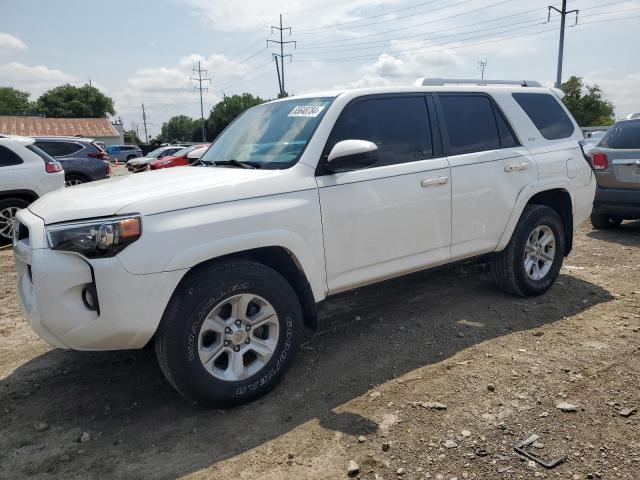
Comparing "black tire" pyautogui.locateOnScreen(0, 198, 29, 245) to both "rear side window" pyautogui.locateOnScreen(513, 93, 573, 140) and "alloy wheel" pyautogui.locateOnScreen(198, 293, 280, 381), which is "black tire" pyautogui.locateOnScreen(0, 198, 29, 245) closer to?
"alloy wheel" pyautogui.locateOnScreen(198, 293, 280, 381)

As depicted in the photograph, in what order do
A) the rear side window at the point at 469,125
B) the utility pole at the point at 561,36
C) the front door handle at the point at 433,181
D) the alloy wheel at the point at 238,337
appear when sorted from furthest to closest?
the utility pole at the point at 561,36 → the rear side window at the point at 469,125 → the front door handle at the point at 433,181 → the alloy wheel at the point at 238,337

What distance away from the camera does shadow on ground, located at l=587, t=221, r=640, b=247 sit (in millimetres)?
7133

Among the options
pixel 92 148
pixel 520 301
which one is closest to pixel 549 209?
pixel 520 301

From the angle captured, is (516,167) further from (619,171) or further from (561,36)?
(561,36)

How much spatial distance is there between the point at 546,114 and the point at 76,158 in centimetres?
1013

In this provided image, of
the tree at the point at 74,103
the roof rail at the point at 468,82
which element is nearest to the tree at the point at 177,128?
the tree at the point at 74,103

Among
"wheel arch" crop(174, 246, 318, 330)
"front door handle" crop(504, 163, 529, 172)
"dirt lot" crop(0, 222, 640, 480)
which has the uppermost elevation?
"front door handle" crop(504, 163, 529, 172)

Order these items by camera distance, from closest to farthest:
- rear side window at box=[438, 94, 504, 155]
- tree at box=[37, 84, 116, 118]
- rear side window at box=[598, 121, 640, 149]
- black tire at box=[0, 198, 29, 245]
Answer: rear side window at box=[438, 94, 504, 155], rear side window at box=[598, 121, 640, 149], black tire at box=[0, 198, 29, 245], tree at box=[37, 84, 116, 118]

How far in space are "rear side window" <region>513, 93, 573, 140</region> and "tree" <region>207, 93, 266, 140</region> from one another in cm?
A: 8483

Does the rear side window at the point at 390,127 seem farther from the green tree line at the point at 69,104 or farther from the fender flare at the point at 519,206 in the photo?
the green tree line at the point at 69,104

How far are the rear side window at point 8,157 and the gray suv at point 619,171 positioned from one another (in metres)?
8.43

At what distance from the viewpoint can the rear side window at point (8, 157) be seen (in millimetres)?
7828

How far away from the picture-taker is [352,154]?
3.18 meters

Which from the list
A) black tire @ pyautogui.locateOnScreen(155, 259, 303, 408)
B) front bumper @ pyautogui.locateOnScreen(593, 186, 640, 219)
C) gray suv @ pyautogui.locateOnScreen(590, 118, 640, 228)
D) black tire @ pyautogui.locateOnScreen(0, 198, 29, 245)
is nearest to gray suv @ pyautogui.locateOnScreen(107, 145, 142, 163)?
black tire @ pyautogui.locateOnScreen(0, 198, 29, 245)
